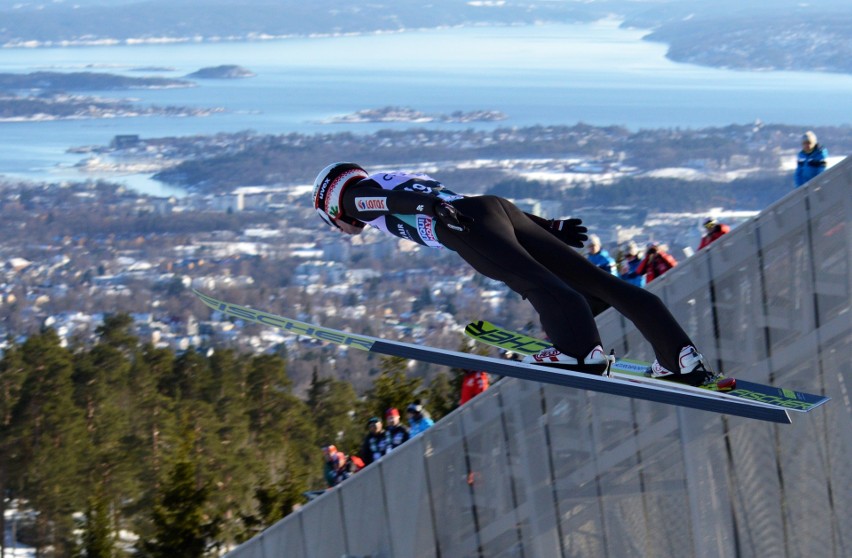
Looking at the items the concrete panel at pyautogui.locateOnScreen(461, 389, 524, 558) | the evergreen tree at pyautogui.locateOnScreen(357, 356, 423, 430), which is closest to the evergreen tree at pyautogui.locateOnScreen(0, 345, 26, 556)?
the evergreen tree at pyautogui.locateOnScreen(357, 356, 423, 430)

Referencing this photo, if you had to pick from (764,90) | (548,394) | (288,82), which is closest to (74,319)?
(548,394)

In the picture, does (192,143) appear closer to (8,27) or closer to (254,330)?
(254,330)

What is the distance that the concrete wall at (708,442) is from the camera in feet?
19.2

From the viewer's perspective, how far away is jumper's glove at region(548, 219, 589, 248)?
505 cm

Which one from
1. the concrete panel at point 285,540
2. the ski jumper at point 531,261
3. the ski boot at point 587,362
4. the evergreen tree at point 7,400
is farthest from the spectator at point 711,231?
the evergreen tree at point 7,400

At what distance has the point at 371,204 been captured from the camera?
513cm

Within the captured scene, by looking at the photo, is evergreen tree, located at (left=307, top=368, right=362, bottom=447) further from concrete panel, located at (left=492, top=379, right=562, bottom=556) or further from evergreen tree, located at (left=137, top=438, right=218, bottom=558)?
concrete panel, located at (left=492, top=379, right=562, bottom=556)

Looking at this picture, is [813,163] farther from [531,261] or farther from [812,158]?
[531,261]

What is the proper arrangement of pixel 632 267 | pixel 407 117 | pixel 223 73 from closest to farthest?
pixel 632 267
pixel 407 117
pixel 223 73

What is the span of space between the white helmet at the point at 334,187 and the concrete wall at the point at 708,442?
1765 mm

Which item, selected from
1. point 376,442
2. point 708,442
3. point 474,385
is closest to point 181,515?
point 376,442

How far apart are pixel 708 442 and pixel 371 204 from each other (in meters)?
2.37

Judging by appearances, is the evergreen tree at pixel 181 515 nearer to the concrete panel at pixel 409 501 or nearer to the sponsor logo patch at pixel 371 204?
the concrete panel at pixel 409 501

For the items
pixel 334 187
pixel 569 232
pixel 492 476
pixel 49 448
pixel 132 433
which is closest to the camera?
pixel 569 232
